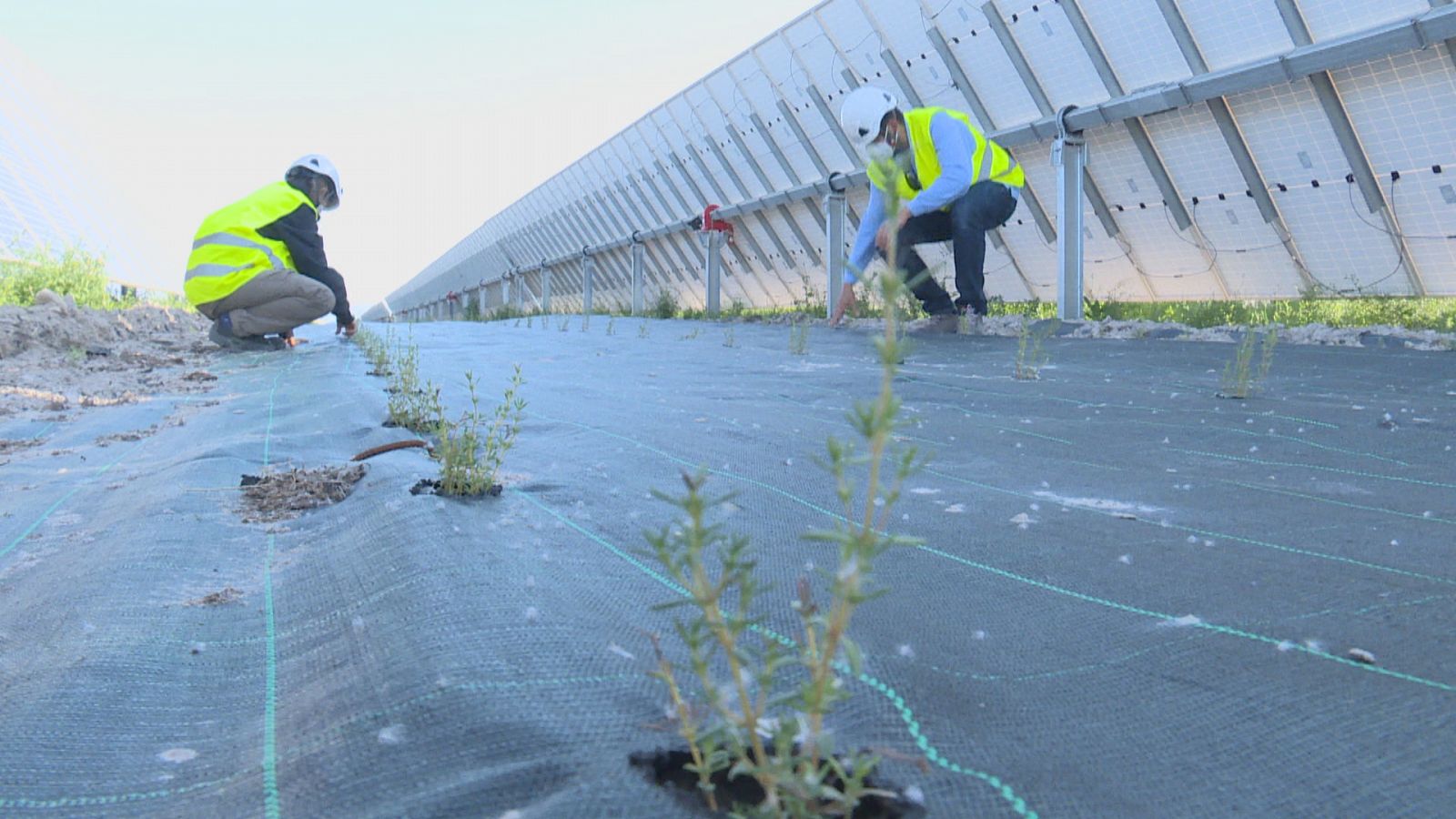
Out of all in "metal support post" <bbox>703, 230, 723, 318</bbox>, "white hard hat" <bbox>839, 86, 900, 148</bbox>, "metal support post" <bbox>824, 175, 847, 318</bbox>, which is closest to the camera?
"white hard hat" <bbox>839, 86, 900, 148</bbox>

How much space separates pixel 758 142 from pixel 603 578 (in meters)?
13.8

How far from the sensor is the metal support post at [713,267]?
1504 cm

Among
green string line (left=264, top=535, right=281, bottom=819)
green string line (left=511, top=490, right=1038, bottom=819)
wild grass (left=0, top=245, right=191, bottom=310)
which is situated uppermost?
wild grass (left=0, top=245, right=191, bottom=310)

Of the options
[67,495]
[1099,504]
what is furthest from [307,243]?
[1099,504]

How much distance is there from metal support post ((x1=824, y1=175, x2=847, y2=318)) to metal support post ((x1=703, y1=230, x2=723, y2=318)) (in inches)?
144

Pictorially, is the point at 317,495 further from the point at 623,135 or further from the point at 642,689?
the point at 623,135

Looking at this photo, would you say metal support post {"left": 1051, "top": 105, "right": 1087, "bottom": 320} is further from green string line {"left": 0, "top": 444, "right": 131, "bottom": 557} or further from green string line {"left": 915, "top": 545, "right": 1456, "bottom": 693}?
green string line {"left": 0, "top": 444, "right": 131, "bottom": 557}

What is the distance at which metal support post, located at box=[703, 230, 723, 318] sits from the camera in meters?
15.0

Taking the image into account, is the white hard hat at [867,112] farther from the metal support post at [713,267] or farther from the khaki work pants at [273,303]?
the metal support post at [713,267]

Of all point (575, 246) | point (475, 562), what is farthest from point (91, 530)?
point (575, 246)

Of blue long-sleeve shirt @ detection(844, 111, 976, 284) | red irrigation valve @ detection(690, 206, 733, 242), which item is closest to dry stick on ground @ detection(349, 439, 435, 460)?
blue long-sleeve shirt @ detection(844, 111, 976, 284)

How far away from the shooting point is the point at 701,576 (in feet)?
2.35

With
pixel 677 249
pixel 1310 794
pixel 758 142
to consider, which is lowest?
pixel 1310 794

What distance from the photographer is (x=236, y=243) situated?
23.6ft
